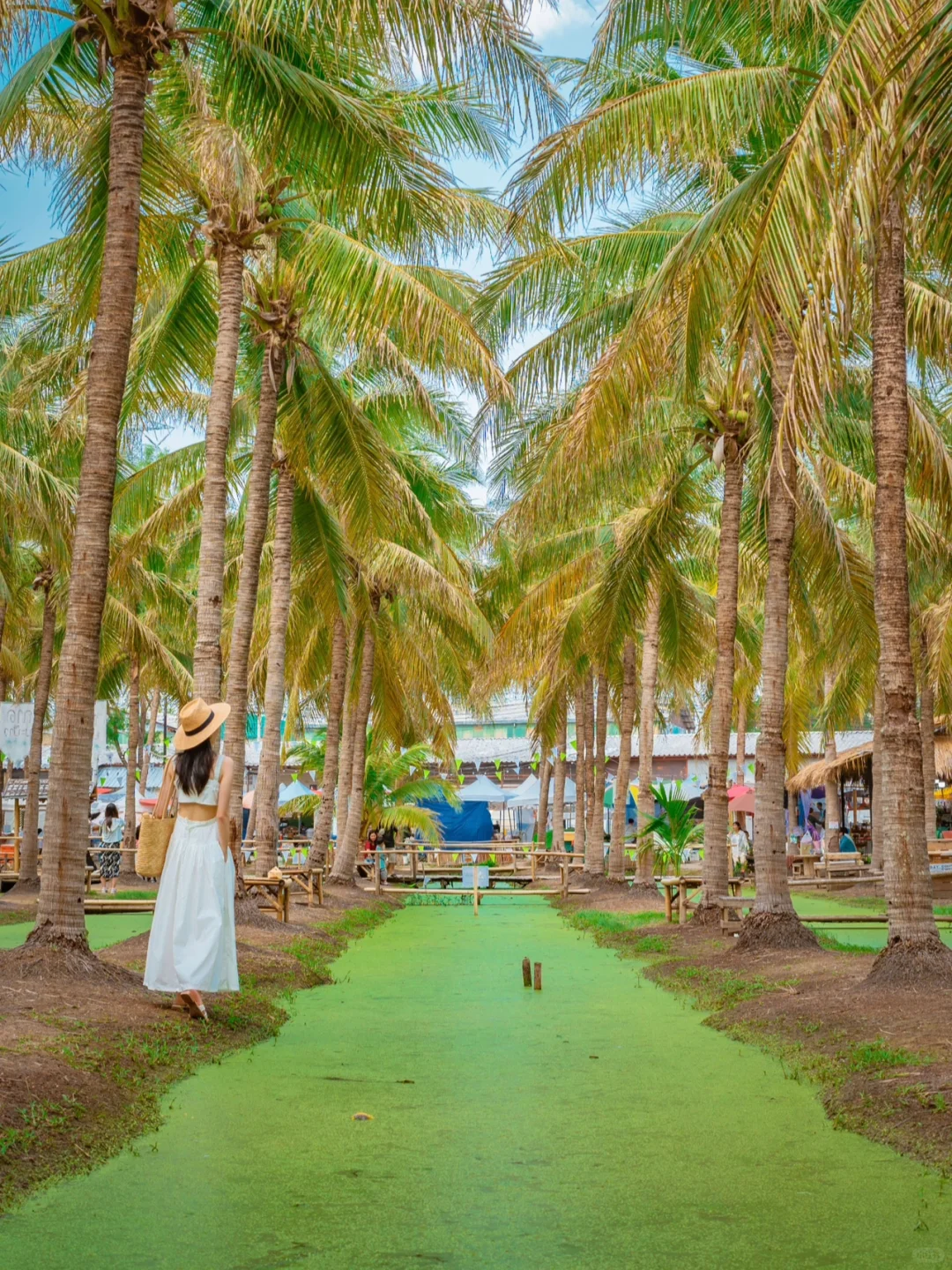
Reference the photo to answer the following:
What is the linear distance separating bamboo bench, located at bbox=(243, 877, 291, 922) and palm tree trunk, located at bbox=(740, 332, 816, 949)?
16.1ft

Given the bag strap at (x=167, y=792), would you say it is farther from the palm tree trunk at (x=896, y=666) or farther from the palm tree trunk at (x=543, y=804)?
the palm tree trunk at (x=543, y=804)

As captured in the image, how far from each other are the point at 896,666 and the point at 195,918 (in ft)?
16.9

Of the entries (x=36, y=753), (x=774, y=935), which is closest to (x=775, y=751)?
(x=774, y=935)

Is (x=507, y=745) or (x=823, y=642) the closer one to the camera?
(x=823, y=642)

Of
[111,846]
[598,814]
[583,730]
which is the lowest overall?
[111,846]

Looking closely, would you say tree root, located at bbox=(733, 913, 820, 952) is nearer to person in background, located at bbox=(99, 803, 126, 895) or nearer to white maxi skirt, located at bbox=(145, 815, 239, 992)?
white maxi skirt, located at bbox=(145, 815, 239, 992)

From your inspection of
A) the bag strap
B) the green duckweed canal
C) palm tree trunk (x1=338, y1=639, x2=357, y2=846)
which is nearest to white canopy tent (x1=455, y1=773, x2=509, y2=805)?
palm tree trunk (x1=338, y1=639, x2=357, y2=846)

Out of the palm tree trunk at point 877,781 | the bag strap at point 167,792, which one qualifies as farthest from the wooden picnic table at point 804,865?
the bag strap at point 167,792

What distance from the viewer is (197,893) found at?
24.4 feet

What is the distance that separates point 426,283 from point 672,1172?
12.0 metres

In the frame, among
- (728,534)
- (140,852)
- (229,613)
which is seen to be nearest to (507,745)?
(229,613)

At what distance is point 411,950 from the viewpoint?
567 inches

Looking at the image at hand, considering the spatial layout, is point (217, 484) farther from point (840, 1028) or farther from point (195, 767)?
point (840, 1028)

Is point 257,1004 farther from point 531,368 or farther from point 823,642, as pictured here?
point 823,642
